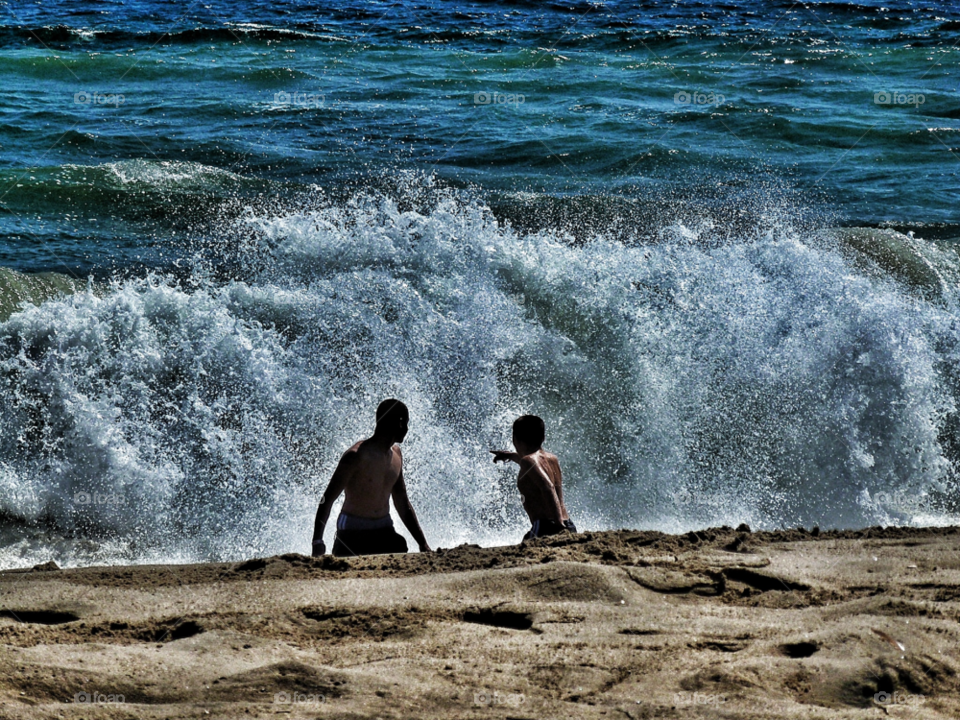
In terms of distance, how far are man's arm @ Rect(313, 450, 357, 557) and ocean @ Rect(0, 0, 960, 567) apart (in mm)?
1126

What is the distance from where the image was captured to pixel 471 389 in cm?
779

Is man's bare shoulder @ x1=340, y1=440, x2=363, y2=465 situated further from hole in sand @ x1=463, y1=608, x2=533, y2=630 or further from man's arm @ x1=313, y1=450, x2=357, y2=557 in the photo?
hole in sand @ x1=463, y1=608, x2=533, y2=630

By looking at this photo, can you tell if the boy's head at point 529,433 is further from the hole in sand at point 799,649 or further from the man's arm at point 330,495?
the hole in sand at point 799,649

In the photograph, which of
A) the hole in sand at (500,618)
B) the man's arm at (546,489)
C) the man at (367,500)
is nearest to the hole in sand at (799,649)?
the hole in sand at (500,618)

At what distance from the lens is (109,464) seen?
7.02 m

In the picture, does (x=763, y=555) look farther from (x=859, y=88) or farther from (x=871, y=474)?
(x=859, y=88)

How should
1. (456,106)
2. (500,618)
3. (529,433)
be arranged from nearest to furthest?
(500,618), (529,433), (456,106)

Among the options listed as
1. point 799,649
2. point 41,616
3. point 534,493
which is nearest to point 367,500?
point 534,493

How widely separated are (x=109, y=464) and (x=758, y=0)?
17.4 m

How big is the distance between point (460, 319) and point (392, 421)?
2.70m

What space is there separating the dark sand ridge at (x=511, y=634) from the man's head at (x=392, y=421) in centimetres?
98

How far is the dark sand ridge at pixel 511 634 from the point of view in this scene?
10.9 ft

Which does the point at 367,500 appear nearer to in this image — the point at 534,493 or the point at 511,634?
the point at 534,493

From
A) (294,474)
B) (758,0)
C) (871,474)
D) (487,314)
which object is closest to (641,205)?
(487,314)
